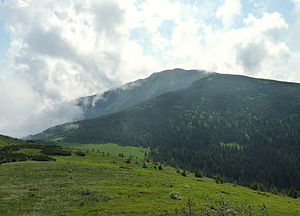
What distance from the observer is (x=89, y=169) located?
51844mm

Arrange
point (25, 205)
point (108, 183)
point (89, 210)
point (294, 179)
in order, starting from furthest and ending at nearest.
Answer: point (294, 179) < point (108, 183) < point (25, 205) < point (89, 210)

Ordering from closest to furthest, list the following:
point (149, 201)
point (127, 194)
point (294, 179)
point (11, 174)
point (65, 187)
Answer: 1. point (149, 201)
2. point (127, 194)
3. point (65, 187)
4. point (11, 174)
5. point (294, 179)

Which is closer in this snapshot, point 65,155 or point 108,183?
point 108,183

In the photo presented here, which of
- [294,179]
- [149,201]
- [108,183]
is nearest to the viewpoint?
[149,201]

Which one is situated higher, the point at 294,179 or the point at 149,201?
the point at 149,201

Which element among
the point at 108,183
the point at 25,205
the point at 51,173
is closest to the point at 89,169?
the point at 51,173

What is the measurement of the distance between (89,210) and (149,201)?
8131mm

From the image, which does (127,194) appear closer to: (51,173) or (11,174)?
(51,173)

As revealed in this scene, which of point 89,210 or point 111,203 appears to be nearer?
point 89,210

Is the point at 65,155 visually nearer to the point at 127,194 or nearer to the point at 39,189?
the point at 39,189

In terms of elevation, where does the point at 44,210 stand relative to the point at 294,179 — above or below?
above

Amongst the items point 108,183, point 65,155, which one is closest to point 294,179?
point 65,155

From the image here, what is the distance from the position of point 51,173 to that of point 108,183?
1278 centimetres

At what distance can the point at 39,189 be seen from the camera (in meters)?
32.7
